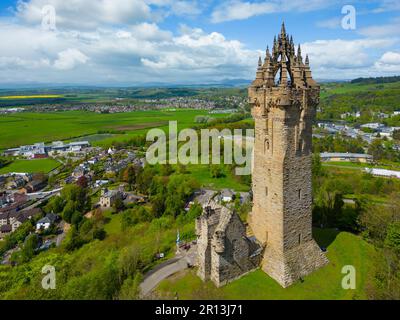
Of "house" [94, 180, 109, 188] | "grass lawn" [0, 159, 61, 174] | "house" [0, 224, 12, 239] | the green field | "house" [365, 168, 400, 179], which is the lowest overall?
"house" [0, 224, 12, 239]

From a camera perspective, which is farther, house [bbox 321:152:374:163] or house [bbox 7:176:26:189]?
house [bbox 321:152:374:163]

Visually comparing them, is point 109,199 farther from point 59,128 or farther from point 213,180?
point 59,128

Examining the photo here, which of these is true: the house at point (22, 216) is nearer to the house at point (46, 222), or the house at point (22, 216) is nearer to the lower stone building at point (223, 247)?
the house at point (46, 222)

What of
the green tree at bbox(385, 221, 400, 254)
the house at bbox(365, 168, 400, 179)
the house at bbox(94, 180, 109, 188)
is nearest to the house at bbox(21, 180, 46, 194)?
the house at bbox(94, 180, 109, 188)

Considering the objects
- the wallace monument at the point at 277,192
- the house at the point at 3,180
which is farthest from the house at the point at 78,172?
the wallace monument at the point at 277,192

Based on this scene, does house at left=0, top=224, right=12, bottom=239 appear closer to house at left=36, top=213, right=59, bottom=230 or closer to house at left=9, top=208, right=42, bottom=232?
house at left=9, top=208, right=42, bottom=232

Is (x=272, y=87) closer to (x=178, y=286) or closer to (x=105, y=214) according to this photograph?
(x=178, y=286)
